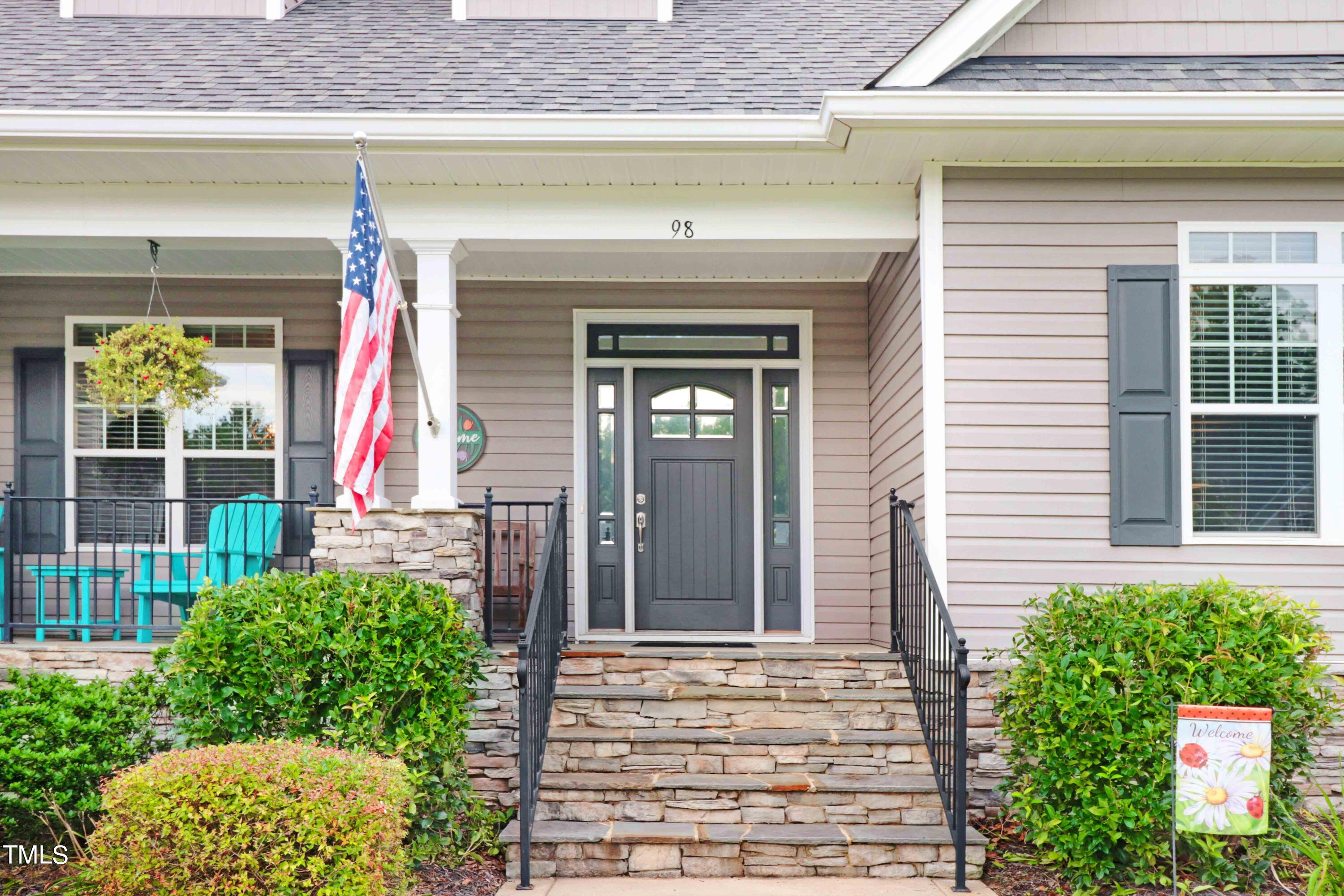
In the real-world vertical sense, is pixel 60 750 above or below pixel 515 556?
below

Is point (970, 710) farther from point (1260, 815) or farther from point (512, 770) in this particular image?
point (512, 770)

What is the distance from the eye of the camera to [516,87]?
5.30 m

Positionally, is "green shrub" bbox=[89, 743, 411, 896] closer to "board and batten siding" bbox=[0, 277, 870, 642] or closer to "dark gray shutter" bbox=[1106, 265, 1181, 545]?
"board and batten siding" bbox=[0, 277, 870, 642]

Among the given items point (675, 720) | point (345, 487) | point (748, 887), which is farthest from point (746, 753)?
point (345, 487)

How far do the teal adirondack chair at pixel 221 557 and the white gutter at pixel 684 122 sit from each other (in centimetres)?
189

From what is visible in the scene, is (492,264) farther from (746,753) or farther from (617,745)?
(746,753)

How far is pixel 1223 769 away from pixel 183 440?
5.65m

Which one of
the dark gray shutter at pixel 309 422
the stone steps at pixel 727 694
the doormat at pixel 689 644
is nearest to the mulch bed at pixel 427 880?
the stone steps at pixel 727 694

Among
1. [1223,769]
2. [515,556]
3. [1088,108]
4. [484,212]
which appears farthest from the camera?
[515,556]

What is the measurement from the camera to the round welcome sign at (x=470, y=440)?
21.2 ft

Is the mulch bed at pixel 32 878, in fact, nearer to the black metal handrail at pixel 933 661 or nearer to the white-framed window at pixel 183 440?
the white-framed window at pixel 183 440

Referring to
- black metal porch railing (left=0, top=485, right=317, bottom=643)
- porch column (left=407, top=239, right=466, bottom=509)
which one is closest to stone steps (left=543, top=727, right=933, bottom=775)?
porch column (left=407, top=239, right=466, bottom=509)

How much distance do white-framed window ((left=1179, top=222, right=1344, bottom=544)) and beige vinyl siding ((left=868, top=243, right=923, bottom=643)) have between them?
1.18 meters

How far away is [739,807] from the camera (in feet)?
14.1
